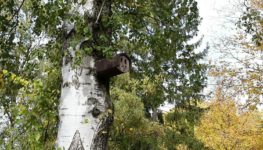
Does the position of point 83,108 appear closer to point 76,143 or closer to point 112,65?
point 76,143

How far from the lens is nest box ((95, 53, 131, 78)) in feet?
14.5

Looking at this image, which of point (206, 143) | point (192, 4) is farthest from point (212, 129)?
point (192, 4)

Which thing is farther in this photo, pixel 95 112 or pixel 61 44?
pixel 61 44

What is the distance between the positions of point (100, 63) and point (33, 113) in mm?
837

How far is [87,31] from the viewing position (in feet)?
14.5

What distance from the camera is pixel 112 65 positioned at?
4.41 m

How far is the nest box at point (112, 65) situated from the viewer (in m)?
4.41

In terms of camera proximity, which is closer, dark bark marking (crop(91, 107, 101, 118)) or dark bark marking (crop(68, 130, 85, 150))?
dark bark marking (crop(68, 130, 85, 150))

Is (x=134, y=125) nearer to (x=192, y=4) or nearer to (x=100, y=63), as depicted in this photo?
(x=192, y=4)

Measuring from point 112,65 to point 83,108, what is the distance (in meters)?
0.53

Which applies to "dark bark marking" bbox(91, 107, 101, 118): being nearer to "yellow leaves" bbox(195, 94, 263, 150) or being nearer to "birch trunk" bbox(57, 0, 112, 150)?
"birch trunk" bbox(57, 0, 112, 150)

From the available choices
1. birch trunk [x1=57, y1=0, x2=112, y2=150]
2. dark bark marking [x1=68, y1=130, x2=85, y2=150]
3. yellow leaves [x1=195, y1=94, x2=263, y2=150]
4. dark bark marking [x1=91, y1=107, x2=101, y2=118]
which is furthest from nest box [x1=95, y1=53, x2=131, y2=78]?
yellow leaves [x1=195, y1=94, x2=263, y2=150]

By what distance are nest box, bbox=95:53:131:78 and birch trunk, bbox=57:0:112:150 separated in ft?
0.22

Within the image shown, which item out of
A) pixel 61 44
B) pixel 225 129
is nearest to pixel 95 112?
pixel 61 44
